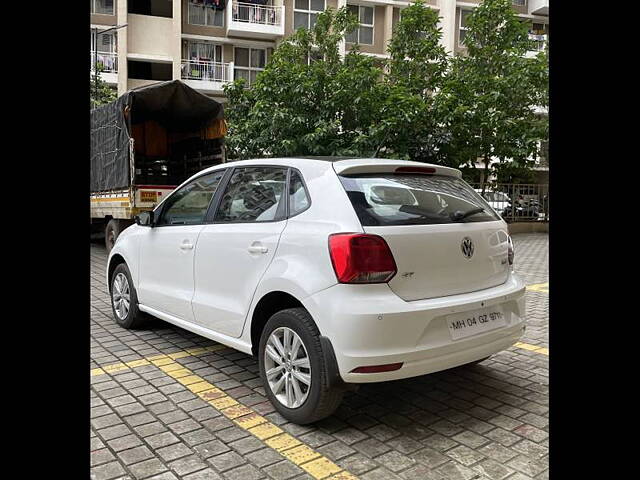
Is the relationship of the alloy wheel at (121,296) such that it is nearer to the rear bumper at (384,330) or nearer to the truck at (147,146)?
the rear bumper at (384,330)

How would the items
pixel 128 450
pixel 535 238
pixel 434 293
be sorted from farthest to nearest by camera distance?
pixel 535 238
pixel 434 293
pixel 128 450

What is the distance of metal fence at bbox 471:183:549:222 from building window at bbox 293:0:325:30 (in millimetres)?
16315

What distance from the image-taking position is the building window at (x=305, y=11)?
97.3ft

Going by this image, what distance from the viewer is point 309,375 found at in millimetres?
3256

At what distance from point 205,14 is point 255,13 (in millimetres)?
2758

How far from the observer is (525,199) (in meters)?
18.4

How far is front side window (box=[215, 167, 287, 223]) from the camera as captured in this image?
385 cm

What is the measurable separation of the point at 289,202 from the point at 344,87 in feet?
37.3

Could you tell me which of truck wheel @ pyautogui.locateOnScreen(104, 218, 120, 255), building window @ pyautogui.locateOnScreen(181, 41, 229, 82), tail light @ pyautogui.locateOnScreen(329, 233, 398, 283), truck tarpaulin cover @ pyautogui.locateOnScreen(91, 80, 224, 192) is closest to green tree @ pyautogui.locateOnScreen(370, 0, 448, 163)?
truck tarpaulin cover @ pyautogui.locateOnScreen(91, 80, 224, 192)

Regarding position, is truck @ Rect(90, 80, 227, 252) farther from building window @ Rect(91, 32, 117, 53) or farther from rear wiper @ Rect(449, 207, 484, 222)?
building window @ Rect(91, 32, 117, 53)

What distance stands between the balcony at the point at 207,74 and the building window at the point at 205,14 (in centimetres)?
224
